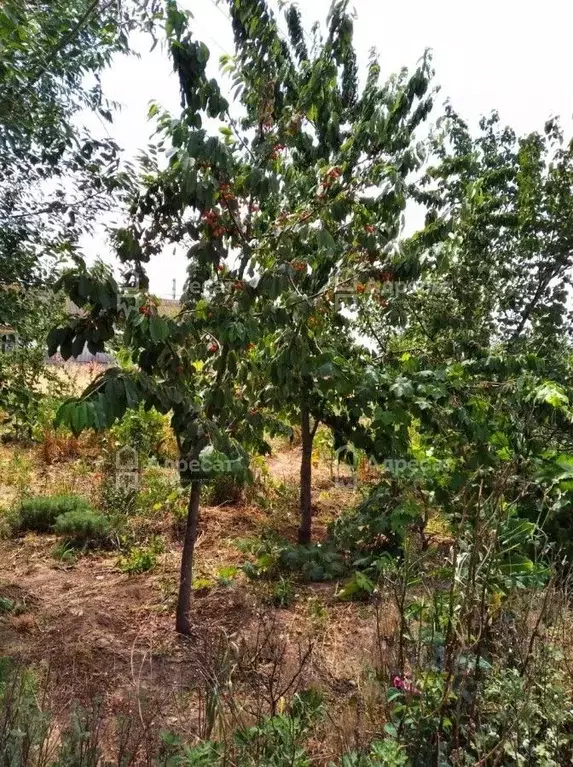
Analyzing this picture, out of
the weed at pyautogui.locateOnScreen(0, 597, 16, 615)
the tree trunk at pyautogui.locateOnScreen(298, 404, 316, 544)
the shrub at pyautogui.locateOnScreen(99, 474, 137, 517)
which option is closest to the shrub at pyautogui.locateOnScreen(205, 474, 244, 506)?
the shrub at pyautogui.locateOnScreen(99, 474, 137, 517)

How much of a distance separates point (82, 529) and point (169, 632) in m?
1.60

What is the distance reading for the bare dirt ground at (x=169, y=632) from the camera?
2500 millimetres

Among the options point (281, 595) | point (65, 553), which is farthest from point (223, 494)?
point (281, 595)

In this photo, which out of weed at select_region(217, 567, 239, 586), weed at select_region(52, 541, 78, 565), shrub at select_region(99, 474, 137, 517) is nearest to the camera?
weed at select_region(217, 567, 239, 586)

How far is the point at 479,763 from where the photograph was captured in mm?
1642

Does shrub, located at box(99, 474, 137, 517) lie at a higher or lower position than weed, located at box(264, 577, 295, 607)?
higher

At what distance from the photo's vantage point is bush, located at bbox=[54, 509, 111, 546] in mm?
4480

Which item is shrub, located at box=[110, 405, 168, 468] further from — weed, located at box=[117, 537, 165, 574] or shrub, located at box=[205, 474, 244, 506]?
weed, located at box=[117, 537, 165, 574]

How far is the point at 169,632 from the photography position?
3270 mm

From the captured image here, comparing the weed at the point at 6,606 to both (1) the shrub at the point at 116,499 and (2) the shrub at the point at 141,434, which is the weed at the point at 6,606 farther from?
(2) the shrub at the point at 141,434

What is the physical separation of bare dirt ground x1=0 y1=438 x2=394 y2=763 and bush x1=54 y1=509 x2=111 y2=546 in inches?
6.8

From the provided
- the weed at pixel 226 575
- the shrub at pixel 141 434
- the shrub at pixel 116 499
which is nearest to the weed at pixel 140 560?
the weed at pixel 226 575

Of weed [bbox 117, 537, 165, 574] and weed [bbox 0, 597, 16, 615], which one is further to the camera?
weed [bbox 117, 537, 165, 574]

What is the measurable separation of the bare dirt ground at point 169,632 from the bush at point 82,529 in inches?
6.8
